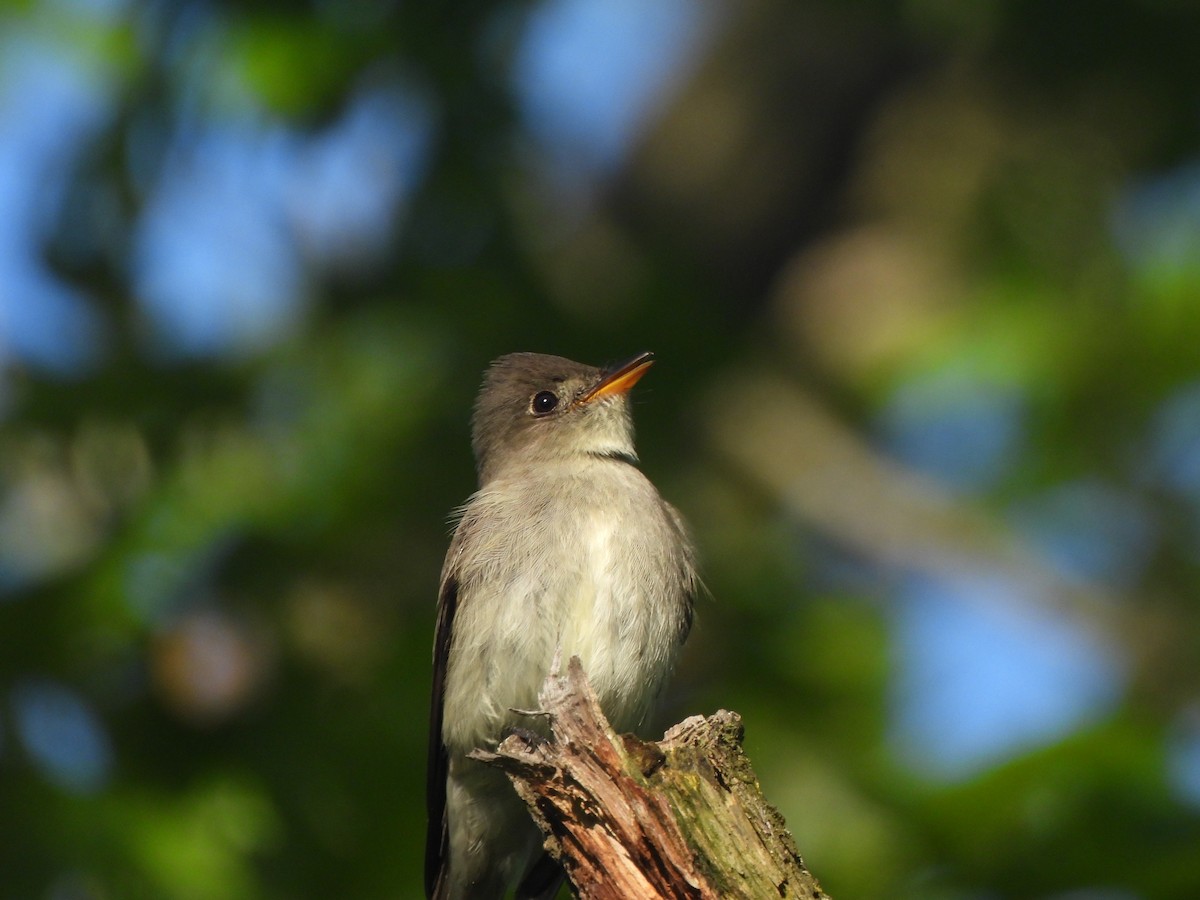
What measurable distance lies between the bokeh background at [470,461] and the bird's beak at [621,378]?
71 cm

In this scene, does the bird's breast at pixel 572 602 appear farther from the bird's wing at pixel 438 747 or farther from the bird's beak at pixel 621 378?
the bird's beak at pixel 621 378

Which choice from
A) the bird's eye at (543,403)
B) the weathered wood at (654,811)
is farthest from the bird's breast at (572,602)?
the weathered wood at (654,811)

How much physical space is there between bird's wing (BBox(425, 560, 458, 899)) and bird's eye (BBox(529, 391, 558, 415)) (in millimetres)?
1000

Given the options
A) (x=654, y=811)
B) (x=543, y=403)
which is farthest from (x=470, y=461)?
(x=654, y=811)

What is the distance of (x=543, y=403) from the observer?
7.04m

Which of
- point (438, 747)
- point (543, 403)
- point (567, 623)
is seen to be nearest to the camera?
point (567, 623)

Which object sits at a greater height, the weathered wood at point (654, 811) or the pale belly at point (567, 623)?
the pale belly at point (567, 623)

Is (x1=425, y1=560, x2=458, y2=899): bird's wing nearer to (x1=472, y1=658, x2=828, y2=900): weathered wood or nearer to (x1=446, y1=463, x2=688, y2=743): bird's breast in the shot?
(x1=446, y1=463, x2=688, y2=743): bird's breast

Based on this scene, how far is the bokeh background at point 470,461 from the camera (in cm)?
605

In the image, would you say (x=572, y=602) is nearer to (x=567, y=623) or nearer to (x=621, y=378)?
(x=567, y=623)

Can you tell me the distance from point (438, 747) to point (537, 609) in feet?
2.47

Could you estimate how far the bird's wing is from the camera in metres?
6.16

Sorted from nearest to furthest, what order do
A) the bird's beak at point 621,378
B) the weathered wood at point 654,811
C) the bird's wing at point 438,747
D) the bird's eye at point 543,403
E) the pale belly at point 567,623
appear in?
the weathered wood at point 654,811 < the pale belly at point 567,623 < the bird's wing at point 438,747 < the bird's beak at point 621,378 < the bird's eye at point 543,403

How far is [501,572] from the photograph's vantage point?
6066 millimetres
